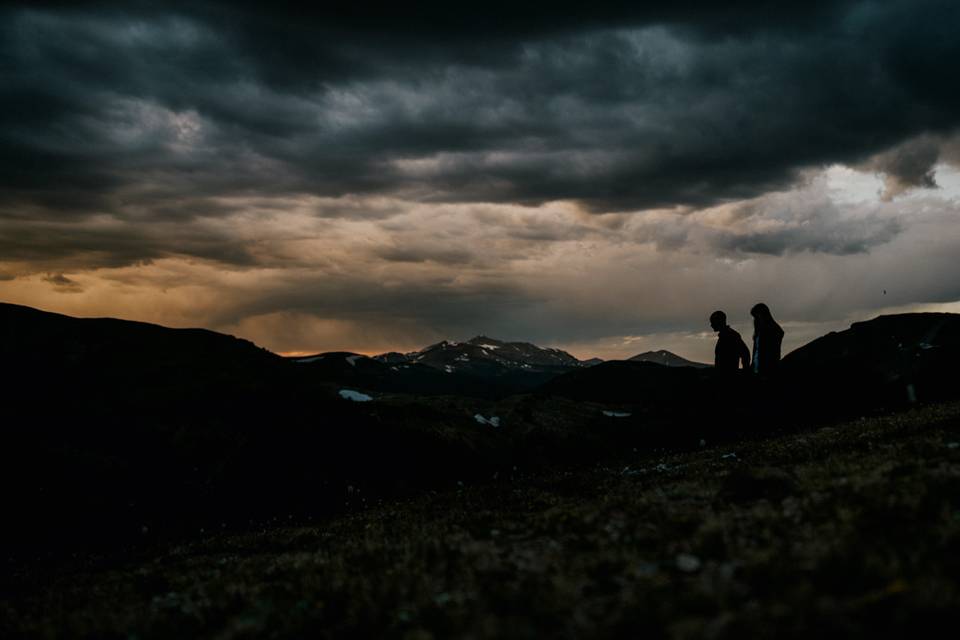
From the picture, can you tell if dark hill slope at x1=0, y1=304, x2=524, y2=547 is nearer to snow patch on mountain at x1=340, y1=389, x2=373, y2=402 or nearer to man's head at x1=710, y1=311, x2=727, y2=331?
snow patch on mountain at x1=340, y1=389, x2=373, y2=402

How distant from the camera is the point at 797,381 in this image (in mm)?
36188

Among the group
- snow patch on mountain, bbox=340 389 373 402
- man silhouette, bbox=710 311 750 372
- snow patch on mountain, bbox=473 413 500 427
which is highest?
man silhouette, bbox=710 311 750 372

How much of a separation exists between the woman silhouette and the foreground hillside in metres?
11.1

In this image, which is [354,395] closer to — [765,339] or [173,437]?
[173,437]

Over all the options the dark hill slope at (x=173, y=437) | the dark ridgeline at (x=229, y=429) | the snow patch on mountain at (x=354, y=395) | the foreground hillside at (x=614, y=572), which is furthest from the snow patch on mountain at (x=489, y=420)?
the foreground hillside at (x=614, y=572)

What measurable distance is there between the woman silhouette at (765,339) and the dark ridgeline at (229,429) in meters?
0.23

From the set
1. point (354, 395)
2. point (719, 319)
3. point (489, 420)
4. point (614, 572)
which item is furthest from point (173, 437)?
point (614, 572)

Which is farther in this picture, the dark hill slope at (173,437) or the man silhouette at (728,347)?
the dark hill slope at (173,437)

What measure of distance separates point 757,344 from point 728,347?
1376 mm

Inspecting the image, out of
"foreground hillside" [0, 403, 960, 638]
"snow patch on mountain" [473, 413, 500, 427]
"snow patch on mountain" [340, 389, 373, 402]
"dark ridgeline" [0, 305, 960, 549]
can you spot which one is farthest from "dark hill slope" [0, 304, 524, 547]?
"foreground hillside" [0, 403, 960, 638]

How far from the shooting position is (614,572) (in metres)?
7.83

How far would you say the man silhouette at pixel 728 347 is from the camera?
2634 centimetres

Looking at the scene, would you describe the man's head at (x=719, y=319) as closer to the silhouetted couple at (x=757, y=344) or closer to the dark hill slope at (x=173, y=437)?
the silhouetted couple at (x=757, y=344)

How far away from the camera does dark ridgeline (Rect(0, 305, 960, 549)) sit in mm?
30156
